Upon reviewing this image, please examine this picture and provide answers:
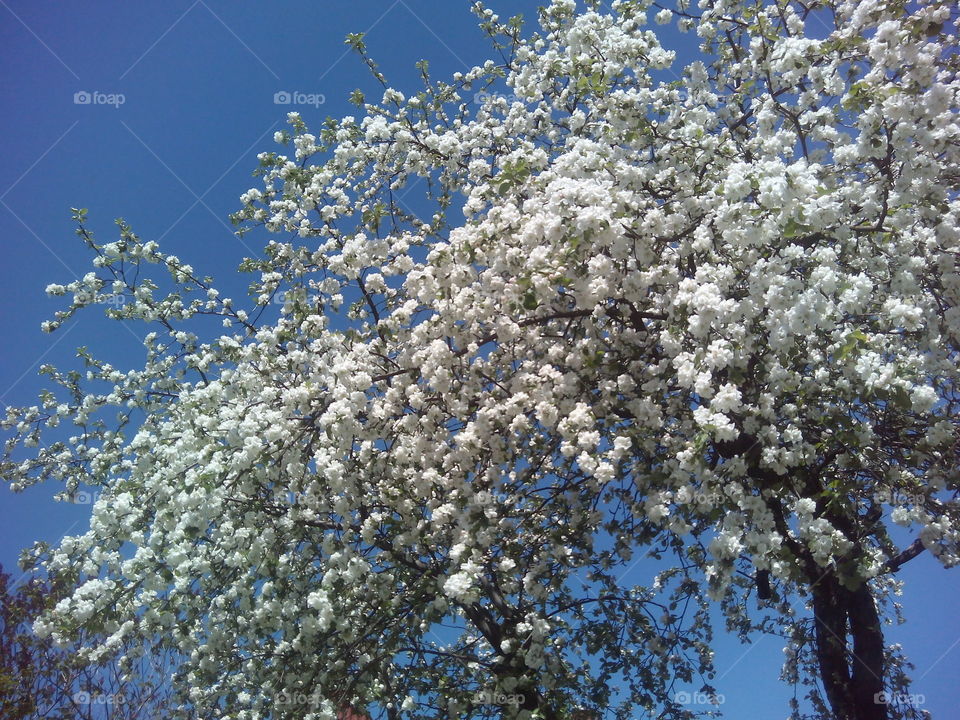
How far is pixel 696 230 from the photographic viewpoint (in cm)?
552

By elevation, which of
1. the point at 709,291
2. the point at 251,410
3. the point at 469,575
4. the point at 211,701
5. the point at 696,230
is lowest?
the point at 211,701

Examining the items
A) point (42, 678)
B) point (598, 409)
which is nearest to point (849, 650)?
point (598, 409)

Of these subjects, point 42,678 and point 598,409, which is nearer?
point 598,409

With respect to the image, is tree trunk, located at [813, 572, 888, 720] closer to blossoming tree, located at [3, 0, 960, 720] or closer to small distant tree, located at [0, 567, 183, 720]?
blossoming tree, located at [3, 0, 960, 720]

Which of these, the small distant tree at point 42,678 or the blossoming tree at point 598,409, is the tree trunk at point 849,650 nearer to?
the blossoming tree at point 598,409

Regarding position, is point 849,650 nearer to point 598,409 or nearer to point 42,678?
point 598,409

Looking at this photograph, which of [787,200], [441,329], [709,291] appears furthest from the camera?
[441,329]

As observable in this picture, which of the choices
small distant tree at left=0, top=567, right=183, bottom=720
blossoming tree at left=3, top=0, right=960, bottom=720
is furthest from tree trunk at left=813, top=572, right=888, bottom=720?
small distant tree at left=0, top=567, right=183, bottom=720

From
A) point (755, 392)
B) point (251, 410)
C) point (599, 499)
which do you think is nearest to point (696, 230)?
point (755, 392)

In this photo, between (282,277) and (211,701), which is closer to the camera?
(211,701)

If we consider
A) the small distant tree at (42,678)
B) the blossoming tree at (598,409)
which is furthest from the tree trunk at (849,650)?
the small distant tree at (42,678)

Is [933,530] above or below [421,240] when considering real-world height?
below

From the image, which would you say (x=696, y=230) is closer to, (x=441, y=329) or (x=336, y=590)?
(x=441, y=329)

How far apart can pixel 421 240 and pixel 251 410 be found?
102 inches
